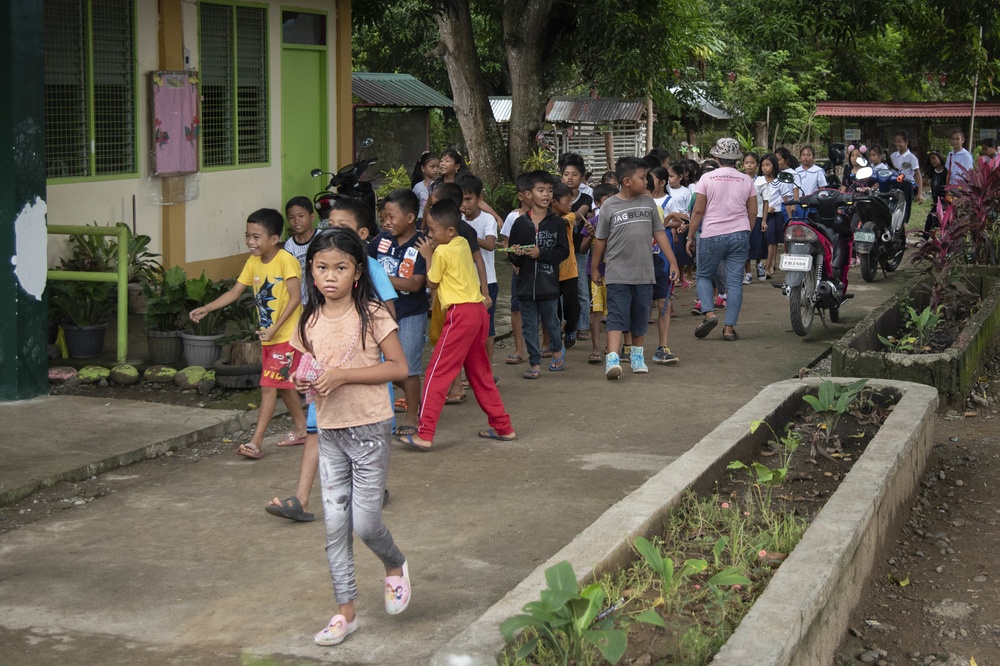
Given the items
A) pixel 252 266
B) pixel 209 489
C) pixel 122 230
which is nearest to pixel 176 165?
pixel 122 230

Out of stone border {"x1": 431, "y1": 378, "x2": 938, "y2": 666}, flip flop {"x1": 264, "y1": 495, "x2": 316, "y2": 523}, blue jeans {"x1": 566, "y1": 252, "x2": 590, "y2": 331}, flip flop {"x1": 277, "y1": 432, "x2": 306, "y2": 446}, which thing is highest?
blue jeans {"x1": 566, "y1": 252, "x2": 590, "y2": 331}

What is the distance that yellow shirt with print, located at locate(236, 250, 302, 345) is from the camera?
6.84 metres

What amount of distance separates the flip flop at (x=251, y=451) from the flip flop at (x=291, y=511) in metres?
1.21

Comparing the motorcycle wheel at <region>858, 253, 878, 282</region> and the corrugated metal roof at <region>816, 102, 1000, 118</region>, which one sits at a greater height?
the corrugated metal roof at <region>816, 102, 1000, 118</region>

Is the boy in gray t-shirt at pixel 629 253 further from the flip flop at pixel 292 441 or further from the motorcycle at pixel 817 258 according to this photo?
the flip flop at pixel 292 441

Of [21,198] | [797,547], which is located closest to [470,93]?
[21,198]

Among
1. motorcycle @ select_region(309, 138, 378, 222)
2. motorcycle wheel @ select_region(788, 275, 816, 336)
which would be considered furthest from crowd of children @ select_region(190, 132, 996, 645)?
motorcycle @ select_region(309, 138, 378, 222)

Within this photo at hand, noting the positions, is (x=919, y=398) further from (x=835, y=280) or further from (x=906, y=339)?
(x=835, y=280)

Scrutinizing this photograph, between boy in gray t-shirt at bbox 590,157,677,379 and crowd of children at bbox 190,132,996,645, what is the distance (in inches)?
0.4

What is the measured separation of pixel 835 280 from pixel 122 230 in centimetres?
647

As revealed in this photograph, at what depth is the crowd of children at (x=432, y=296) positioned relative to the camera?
4.54 m

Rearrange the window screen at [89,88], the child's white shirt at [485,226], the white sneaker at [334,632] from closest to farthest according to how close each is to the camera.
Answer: the white sneaker at [334,632], the child's white shirt at [485,226], the window screen at [89,88]

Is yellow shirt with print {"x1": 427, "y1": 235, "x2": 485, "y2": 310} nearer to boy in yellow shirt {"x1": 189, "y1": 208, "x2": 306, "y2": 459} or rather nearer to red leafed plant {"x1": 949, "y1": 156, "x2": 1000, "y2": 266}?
boy in yellow shirt {"x1": 189, "y1": 208, "x2": 306, "y2": 459}

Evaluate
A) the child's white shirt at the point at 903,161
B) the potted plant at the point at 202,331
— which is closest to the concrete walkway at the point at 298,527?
the potted plant at the point at 202,331
